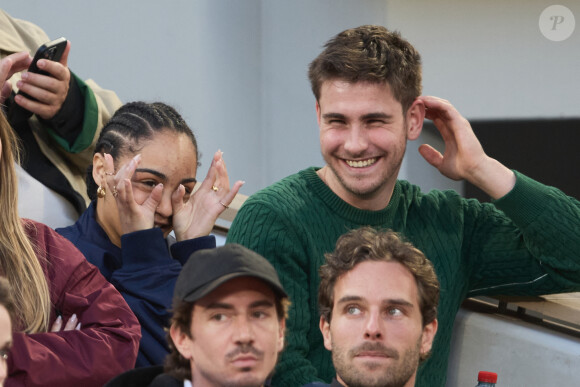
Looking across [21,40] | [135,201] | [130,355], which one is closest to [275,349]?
[130,355]

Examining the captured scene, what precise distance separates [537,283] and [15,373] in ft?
3.87

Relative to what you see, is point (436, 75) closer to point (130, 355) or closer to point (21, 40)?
point (21, 40)

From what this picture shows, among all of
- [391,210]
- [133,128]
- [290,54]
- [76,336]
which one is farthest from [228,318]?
[290,54]

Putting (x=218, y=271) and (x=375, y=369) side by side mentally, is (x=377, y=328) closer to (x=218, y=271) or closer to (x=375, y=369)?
(x=375, y=369)

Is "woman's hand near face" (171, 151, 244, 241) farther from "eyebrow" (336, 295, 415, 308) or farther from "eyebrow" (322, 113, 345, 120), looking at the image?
"eyebrow" (336, 295, 415, 308)

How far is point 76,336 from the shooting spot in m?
1.85

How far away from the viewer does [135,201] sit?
230cm

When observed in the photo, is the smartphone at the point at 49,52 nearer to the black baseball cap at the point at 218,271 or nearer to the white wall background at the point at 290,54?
the black baseball cap at the point at 218,271

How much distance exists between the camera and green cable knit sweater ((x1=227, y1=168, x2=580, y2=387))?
2096mm

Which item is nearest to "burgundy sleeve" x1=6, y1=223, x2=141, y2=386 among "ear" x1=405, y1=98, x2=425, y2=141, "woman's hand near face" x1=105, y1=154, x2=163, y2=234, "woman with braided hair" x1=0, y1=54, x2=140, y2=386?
"woman with braided hair" x1=0, y1=54, x2=140, y2=386

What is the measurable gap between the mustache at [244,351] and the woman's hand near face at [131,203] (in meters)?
0.79

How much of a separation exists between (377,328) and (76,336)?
1.81 ft

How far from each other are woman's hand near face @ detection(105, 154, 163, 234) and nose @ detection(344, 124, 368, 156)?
1.52 feet

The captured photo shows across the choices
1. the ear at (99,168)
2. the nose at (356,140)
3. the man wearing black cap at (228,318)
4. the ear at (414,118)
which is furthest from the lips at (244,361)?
the ear at (99,168)
